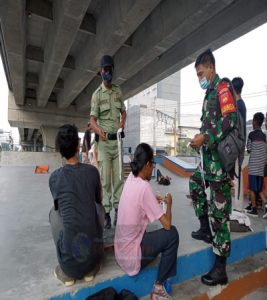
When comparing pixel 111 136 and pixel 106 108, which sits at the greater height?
pixel 106 108

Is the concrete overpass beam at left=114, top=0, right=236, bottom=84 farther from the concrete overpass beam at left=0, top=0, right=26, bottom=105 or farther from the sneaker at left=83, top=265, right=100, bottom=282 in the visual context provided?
the sneaker at left=83, top=265, right=100, bottom=282

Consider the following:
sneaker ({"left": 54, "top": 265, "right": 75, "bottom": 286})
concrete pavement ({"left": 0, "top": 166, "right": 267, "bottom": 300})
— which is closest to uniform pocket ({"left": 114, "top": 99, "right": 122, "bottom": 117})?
concrete pavement ({"left": 0, "top": 166, "right": 267, "bottom": 300})

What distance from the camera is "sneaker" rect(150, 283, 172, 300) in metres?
1.49

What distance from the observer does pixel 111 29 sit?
14.9ft

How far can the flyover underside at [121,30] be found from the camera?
3.84 m

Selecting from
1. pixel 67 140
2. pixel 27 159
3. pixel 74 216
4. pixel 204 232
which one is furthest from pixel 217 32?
pixel 27 159

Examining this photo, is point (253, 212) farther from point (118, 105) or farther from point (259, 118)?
point (118, 105)

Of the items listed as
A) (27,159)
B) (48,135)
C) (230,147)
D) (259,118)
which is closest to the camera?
(230,147)

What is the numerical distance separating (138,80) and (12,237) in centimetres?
706

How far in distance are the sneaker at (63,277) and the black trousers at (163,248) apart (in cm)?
46

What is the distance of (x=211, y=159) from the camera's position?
1.77m

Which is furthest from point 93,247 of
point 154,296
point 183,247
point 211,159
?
point 211,159

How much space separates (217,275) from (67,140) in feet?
4.68

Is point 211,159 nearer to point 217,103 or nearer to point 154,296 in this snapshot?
point 217,103
